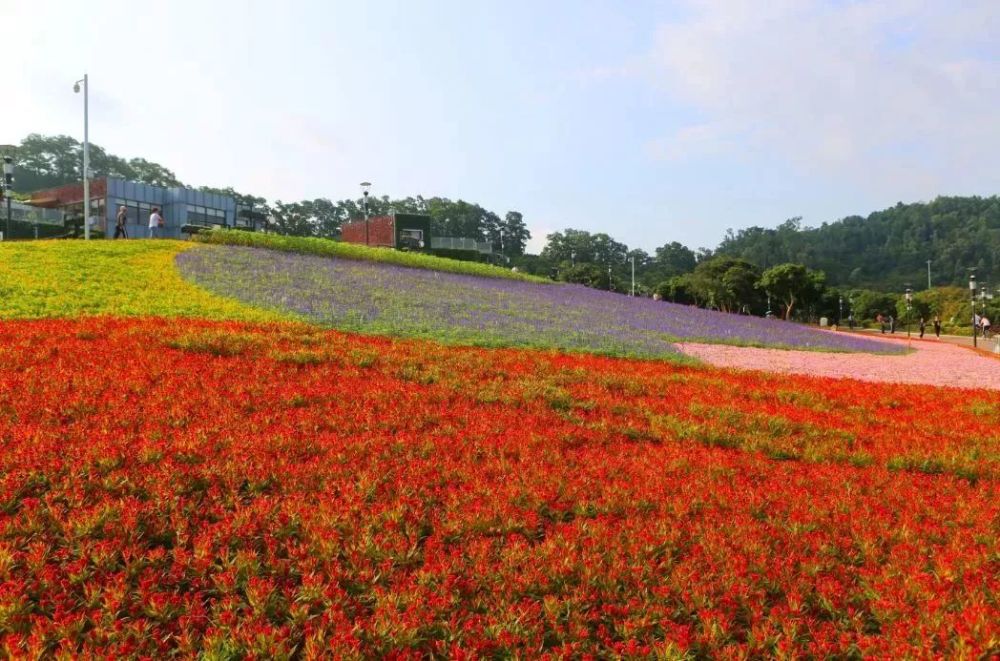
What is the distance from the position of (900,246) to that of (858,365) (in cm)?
16287

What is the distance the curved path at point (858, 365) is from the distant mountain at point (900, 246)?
124m

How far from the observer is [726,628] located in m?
3.56

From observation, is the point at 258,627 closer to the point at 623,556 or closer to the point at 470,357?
the point at 623,556

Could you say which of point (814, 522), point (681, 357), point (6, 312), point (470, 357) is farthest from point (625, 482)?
point (6, 312)

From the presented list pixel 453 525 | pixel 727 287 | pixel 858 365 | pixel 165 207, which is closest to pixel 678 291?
pixel 727 287

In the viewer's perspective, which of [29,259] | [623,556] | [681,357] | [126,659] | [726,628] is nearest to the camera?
[126,659]

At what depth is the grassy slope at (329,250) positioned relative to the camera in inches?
1174

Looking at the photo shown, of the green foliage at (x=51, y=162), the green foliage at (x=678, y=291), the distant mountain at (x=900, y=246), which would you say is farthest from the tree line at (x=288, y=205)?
the distant mountain at (x=900, y=246)

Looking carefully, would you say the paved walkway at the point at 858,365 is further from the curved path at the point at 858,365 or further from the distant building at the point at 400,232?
the distant building at the point at 400,232

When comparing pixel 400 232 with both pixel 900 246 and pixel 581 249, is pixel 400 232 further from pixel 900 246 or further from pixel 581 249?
pixel 900 246

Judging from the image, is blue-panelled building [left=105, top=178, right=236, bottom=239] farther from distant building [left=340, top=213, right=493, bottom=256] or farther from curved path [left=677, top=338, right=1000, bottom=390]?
curved path [left=677, top=338, right=1000, bottom=390]

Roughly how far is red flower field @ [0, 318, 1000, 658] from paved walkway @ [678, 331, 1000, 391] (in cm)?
760

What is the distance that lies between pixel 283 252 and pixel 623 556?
27666mm

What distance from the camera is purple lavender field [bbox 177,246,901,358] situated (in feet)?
51.0
